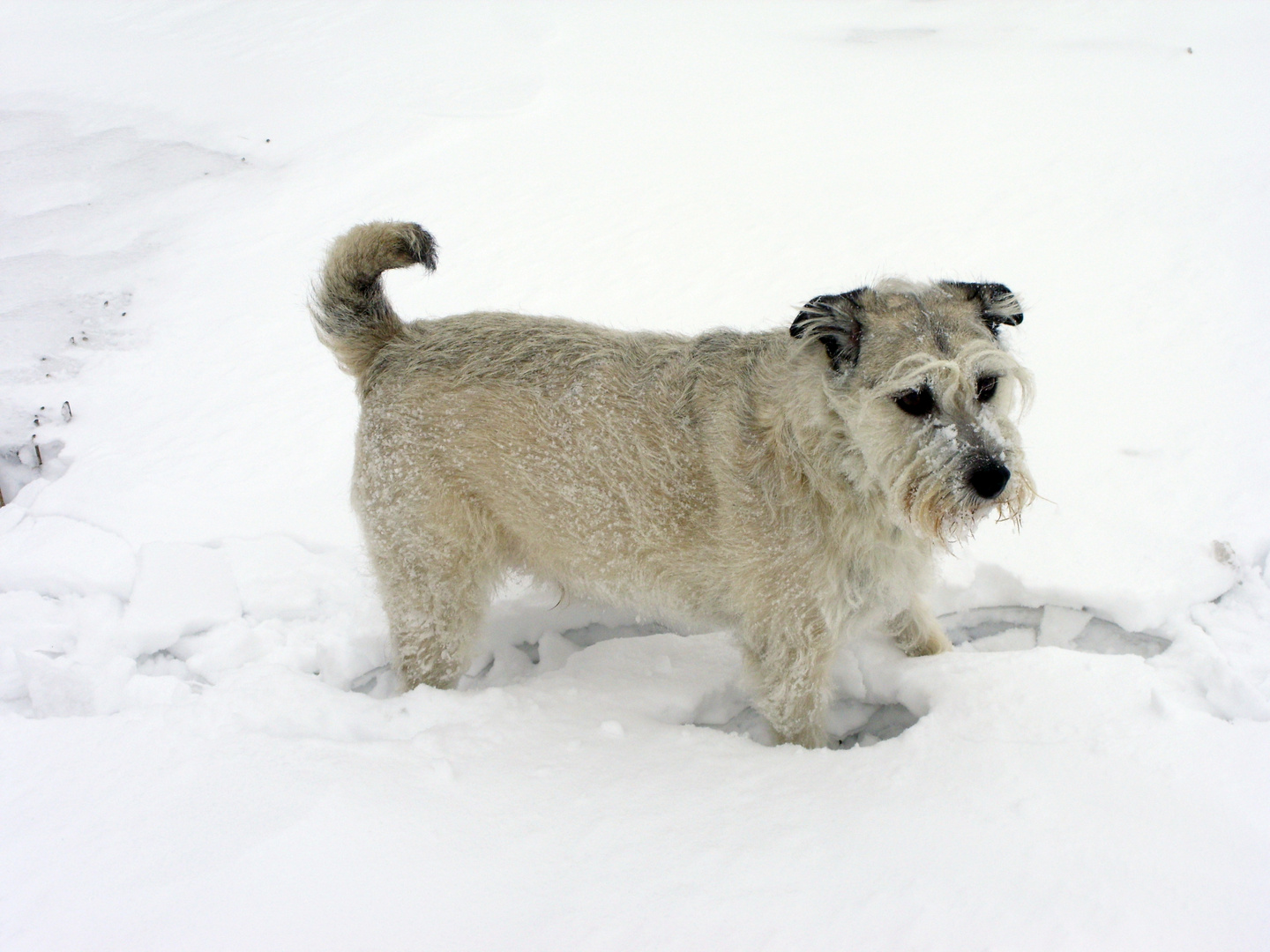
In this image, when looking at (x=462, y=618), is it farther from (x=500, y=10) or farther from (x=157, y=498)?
(x=500, y=10)

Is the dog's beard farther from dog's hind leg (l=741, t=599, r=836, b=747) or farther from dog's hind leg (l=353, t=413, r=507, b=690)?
dog's hind leg (l=353, t=413, r=507, b=690)

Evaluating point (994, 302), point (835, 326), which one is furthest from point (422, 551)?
point (994, 302)

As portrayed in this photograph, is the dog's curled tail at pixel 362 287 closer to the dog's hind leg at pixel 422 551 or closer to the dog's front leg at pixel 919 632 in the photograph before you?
the dog's hind leg at pixel 422 551

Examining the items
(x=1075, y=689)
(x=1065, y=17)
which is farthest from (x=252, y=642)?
(x=1065, y=17)

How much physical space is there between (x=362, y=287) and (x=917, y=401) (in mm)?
2122

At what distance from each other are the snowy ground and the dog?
1.30ft

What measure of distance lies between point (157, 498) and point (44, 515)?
1.82ft

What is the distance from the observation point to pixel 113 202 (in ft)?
26.6

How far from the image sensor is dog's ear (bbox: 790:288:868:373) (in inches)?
97.3

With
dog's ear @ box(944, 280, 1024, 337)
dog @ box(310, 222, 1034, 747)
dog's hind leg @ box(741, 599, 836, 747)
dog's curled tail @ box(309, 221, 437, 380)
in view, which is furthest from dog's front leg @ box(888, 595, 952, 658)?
dog's curled tail @ box(309, 221, 437, 380)

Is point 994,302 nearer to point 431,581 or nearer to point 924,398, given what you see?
point 924,398

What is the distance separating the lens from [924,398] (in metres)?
2.35

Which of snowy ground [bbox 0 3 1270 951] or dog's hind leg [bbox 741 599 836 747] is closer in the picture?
snowy ground [bbox 0 3 1270 951]

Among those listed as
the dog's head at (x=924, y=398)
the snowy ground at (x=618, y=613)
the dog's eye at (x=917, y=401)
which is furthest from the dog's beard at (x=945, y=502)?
the snowy ground at (x=618, y=613)
